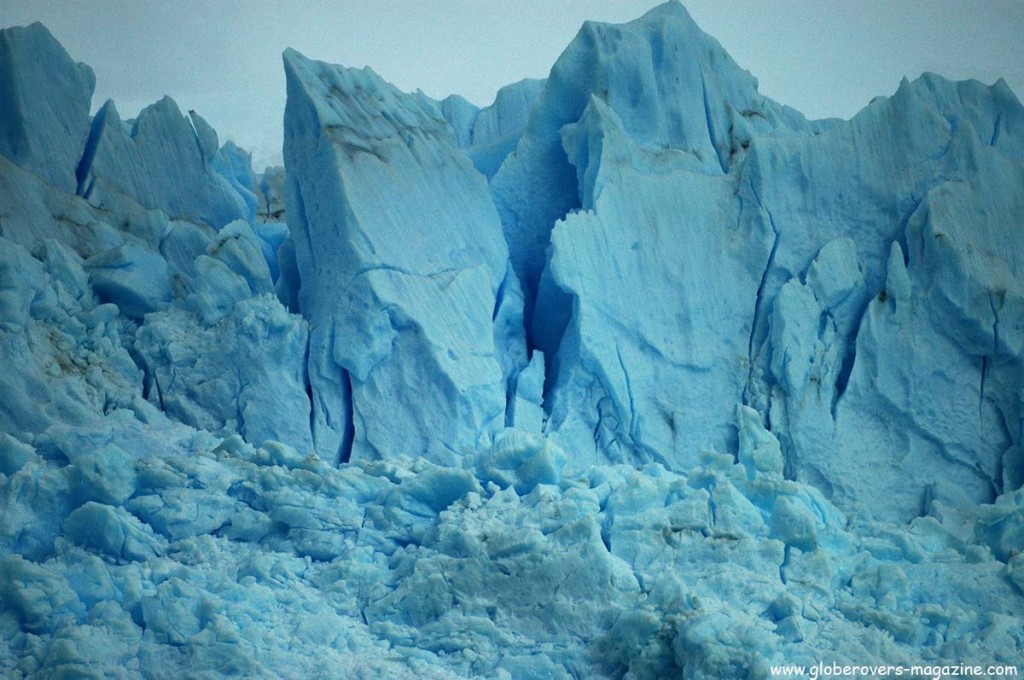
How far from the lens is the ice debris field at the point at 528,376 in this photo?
323cm

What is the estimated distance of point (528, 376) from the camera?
480 cm

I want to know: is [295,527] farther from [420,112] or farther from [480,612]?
[420,112]

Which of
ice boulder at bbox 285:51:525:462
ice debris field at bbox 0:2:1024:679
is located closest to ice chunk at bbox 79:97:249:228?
ice debris field at bbox 0:2:1024:679

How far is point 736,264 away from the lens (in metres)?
4.92

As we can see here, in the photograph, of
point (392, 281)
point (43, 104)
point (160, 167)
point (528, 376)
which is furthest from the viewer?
point (160, 167)

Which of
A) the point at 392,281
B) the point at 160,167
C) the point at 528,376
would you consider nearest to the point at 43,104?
the point at 160,167

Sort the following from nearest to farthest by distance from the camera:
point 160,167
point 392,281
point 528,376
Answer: point 392,281 < point 528,376 < point 160,167

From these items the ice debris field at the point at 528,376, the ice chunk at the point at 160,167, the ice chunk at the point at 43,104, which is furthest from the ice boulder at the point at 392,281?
the ice chunk at the point at 43,104

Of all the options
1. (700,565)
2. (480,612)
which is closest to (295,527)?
(480,612)

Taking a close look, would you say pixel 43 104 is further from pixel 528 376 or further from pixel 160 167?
pixel 528 376

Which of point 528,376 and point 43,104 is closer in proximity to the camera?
point 528,376

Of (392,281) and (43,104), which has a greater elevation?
(43,104)

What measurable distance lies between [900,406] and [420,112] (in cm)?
279

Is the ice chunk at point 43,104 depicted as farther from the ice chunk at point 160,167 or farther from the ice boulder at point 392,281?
the ice boulder at point 392,281
